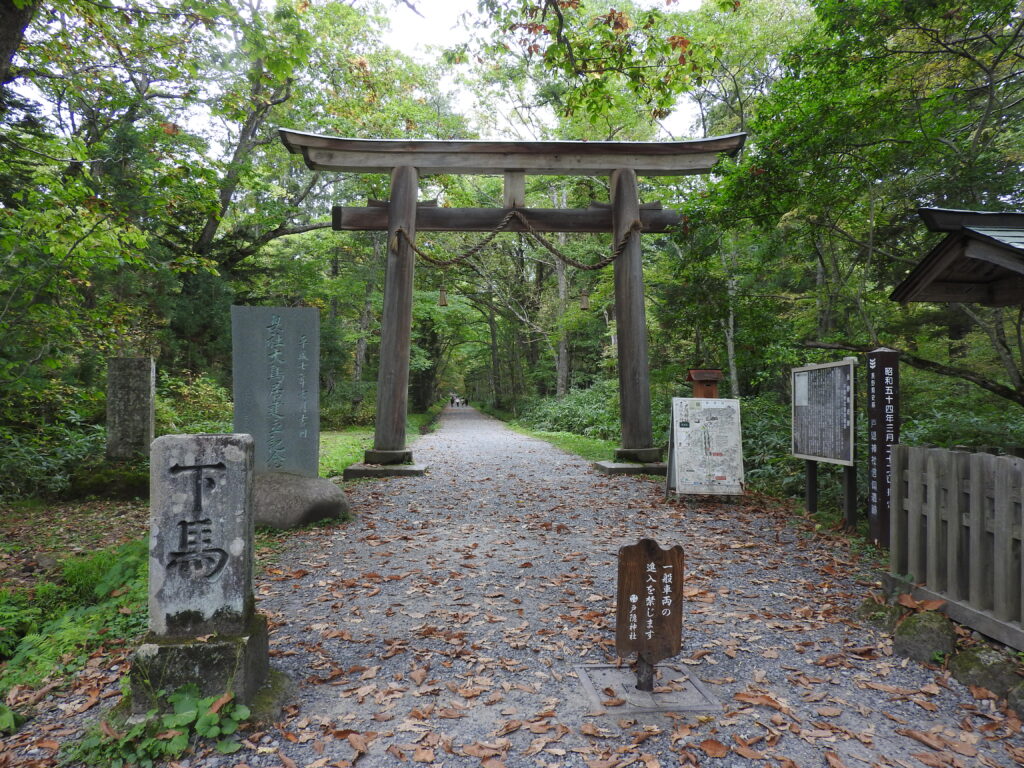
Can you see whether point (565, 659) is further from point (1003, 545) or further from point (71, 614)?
point (71, 614)

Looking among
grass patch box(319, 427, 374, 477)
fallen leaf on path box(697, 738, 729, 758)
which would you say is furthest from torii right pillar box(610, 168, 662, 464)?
fallen leaf on path box(697, 738, 729, 758)

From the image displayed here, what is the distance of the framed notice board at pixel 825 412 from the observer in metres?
6.13

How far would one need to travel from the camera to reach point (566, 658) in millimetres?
3605

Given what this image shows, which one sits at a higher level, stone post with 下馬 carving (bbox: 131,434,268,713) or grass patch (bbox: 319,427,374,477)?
stone post with 下馬 carving (bbox: 131,434,268,713)

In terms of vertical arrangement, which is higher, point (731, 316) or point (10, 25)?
point (10, 25)

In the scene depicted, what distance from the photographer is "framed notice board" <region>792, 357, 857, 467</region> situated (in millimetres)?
6129

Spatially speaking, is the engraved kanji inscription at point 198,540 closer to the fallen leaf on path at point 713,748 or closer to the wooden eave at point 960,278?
the fallen leaf on path at point 713,748

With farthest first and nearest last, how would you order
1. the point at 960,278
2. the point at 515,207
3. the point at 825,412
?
the point at 515,207
the point at 825,412
the point at 960,278

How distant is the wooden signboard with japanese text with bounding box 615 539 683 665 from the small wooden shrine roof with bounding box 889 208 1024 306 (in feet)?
9.59

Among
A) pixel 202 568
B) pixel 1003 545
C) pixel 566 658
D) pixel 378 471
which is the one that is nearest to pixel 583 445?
pixel 378 471

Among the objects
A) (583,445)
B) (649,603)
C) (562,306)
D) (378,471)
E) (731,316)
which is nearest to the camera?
(649,603)

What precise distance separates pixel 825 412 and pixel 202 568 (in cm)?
647

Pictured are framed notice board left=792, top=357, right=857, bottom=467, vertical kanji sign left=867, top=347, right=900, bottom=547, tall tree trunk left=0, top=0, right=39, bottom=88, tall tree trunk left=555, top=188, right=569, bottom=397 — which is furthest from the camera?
tall tree trunk left=555, top=188, right=569, bottom=397

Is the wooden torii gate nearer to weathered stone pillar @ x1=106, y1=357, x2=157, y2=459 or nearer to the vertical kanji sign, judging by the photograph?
weathered stone pillar @ x1=106, y1=357, x2=157, y2=459
